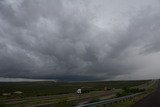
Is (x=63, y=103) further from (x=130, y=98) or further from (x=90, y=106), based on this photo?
(x=130, y=98)

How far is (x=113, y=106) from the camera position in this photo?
25672mm

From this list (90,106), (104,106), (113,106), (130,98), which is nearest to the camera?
(90,106)

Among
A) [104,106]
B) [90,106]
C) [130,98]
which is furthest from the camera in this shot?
[130,98]

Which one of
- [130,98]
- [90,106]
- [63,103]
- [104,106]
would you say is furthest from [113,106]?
[130,98]

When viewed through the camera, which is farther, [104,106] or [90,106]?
[104,106]

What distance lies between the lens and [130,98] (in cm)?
3678

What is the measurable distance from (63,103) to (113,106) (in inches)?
216

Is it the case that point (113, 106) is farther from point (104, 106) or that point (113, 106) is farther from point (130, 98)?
point (130, 98)

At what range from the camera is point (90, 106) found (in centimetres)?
1902

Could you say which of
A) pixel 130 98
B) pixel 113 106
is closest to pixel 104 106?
pixel 113 106

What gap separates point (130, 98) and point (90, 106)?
18.8m

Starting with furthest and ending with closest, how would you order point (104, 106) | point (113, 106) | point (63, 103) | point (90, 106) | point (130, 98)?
point (130, 98) < point (113, 106) < point (104, 106) < point (63, 103) < point (90, 106)

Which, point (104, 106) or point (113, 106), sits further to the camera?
point (113, 106)

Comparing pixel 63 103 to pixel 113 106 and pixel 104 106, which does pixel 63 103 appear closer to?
pixel 104 106
